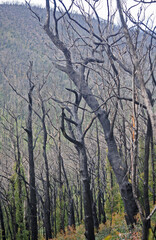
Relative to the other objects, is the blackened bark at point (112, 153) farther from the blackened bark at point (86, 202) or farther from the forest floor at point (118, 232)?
the blackened bark at point (86, 202)

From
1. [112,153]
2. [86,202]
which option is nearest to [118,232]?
[86,202]

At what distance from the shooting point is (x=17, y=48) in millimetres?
141000

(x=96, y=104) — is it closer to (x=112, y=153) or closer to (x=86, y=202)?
(x=112, y=153)

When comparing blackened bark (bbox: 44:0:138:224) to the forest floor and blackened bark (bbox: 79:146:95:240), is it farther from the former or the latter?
blackened bark (bbox: 79:146:95:240)

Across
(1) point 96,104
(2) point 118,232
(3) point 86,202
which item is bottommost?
(2) point 118,232

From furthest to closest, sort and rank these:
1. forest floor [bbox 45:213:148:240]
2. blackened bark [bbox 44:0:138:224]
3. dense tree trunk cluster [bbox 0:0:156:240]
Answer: blackened bark [bbox 44:0:138:224]
forest floor [bbox 45:213:148:240]
dense tree trunk cluster [bbox 0:0:156:240]

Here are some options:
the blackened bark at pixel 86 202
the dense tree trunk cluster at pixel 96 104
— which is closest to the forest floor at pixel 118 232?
the dense tree trunk cluster at pixel 96 104

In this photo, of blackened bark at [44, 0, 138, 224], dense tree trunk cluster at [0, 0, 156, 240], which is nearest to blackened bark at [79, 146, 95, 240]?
dense tree trunk cluster at [0, 0, 156, 240]

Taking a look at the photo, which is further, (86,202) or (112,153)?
(86,202)

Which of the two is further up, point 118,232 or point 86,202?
point 86,202

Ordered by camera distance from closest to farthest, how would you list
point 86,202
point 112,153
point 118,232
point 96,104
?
1. point 112,153
2. point 96,104
3. point 86,202
4. point 118,232

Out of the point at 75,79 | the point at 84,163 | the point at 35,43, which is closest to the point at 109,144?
the point at 84,163

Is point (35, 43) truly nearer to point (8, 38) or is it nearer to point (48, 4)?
point (8, 38)

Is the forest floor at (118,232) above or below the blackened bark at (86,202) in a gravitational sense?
below
